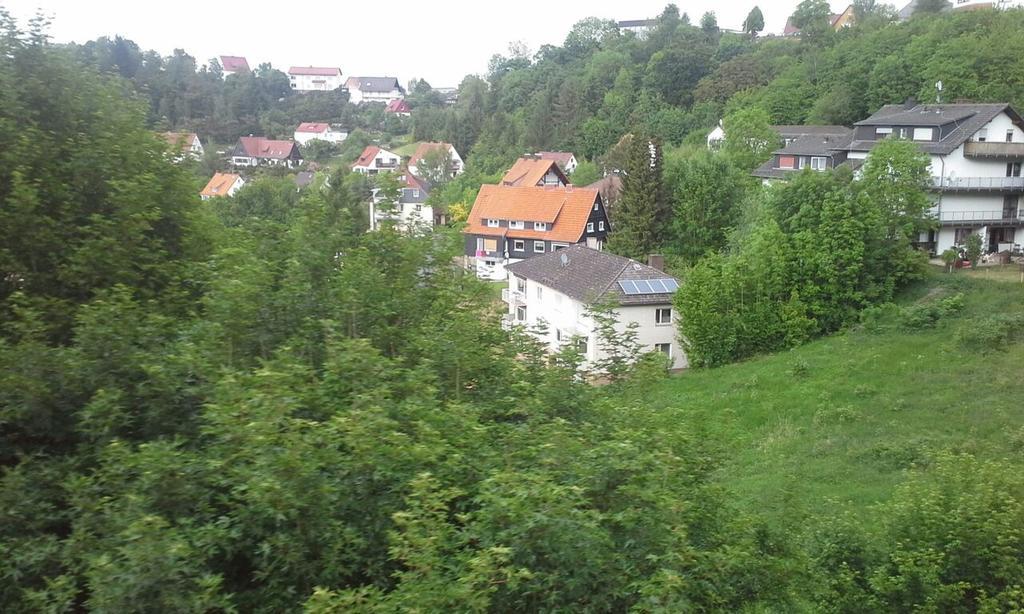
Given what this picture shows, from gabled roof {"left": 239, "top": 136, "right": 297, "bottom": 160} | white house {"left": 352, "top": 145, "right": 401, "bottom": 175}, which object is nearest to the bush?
white house {"left": 352, "top": 145, "right": 401, "bottom": 175}

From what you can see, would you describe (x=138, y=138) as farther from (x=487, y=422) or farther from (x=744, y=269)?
(x=744, y=269)

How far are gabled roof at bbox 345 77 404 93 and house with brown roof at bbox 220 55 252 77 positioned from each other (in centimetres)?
1598

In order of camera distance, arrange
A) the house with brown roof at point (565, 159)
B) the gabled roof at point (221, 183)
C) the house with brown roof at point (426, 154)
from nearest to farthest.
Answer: the gabled roof at point (221, 183), the house with brown roof at point (565, 159), the house with brown roof at point (426, 154)

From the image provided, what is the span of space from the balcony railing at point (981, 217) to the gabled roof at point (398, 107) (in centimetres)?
8709

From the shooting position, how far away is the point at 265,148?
78.2 meters

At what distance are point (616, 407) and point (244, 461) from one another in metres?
3.34

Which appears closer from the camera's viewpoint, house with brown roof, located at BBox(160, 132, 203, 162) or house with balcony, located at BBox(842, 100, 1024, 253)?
house with brown roof, located at BBox(160, 132, 203, 162)

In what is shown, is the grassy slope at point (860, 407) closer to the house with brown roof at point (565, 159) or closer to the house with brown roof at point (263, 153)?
the house with brown roof at point (565, 159)

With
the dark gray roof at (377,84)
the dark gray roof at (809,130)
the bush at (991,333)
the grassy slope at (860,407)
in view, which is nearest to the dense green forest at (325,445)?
the grassy slope at (860,407)

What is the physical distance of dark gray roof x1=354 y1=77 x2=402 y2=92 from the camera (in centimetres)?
12494

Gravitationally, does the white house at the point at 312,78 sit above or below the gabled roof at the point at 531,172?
above

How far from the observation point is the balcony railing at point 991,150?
1151 inches

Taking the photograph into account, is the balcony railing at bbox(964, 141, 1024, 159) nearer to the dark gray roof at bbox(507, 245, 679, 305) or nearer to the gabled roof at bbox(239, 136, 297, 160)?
the dark gray roof at bbox(507, 245, 679, 305)

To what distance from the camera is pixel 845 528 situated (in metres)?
8.64
